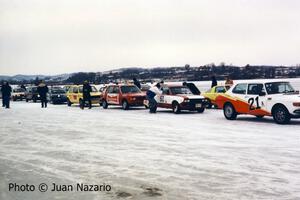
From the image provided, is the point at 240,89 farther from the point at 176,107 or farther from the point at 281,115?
the point at 176,107

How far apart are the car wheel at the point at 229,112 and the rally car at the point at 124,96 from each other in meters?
8.41

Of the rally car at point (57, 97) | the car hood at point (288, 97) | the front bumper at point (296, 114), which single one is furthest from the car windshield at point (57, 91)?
the front bumper at point (296, 114)

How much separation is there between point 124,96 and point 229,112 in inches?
369

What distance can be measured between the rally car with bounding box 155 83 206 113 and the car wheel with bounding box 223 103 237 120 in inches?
135

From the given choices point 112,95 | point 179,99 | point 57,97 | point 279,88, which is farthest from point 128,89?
point 279,88

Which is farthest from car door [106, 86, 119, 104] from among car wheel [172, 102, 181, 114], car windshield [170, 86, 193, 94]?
car wheel [172, 102, 181, 114]

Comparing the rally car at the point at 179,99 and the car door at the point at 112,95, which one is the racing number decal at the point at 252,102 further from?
the car door at the point at 112,95

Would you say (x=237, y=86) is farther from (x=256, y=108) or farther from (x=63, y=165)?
(x=63, y=165)

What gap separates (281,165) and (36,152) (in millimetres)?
5584

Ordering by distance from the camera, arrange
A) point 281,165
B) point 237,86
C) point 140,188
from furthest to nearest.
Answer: point 237,86, point 281,165, point 140,188

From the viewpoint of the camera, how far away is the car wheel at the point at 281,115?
16230 mm

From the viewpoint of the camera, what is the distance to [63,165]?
360 inches

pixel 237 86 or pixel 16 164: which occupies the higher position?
pixel 237 86

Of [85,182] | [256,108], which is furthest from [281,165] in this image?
[256,108]
